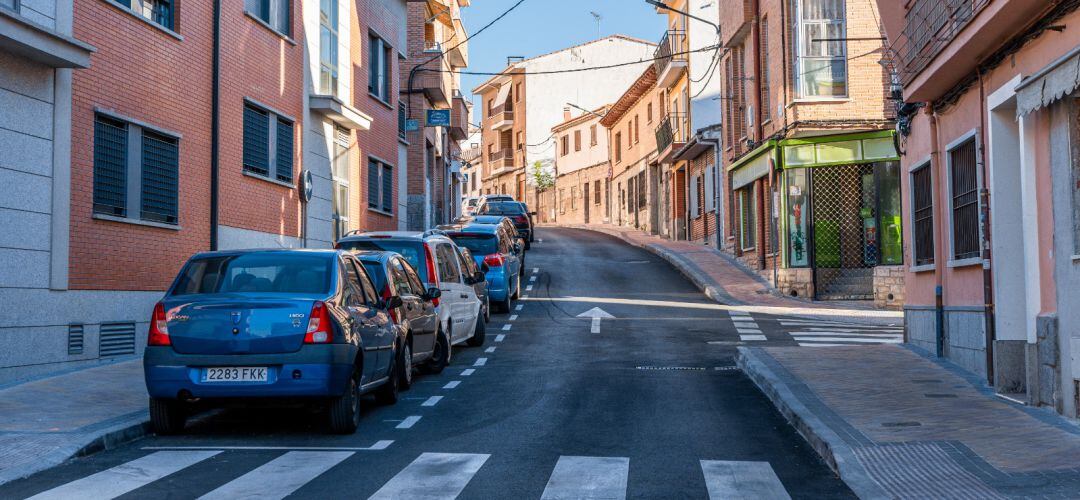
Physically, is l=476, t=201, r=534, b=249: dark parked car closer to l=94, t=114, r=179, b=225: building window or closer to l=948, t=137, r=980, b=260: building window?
l=94, t=114, r=179, b=225: building window

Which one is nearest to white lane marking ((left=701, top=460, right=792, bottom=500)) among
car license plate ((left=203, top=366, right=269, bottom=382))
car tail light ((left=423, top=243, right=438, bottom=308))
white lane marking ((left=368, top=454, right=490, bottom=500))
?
white lane marking ((left=368, top=454, right=490, bottom=500))

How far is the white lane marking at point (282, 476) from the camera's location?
22.1 feet

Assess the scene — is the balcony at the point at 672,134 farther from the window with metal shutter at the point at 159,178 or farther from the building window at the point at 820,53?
the window with metal shutter at the point at 159,178

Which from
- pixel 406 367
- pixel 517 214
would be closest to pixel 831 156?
pixel 517 214

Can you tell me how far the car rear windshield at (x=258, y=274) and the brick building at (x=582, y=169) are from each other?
170 ft

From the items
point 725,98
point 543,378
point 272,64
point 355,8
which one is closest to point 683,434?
point 543,378

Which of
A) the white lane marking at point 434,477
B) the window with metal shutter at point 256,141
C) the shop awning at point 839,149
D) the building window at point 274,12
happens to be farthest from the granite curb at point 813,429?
the shop awning at point 839,149

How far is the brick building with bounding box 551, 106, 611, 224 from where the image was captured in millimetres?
63250

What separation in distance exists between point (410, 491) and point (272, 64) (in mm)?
15517

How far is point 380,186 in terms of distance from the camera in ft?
95.7

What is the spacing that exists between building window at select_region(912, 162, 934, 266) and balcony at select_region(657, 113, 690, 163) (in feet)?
84.0

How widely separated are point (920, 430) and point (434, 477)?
4.08 m

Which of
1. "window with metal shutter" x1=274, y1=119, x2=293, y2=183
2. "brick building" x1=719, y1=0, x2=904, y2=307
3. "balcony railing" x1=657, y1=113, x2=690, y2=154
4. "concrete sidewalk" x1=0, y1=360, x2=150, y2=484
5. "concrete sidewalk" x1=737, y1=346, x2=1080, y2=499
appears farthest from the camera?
"balcony railing" x1=657, y1=113, x2=690, y2=154

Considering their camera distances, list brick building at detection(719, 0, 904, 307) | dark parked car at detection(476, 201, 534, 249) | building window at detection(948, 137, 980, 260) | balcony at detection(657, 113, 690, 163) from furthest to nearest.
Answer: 1. balcony at detection(657, 113, 690, 163)
2. dark parked car at detection(476, 201, 534, 249)
3. brick building at detection(719, 0, 904, 307)
4. building window at detection(948, 137, 980, 260)
